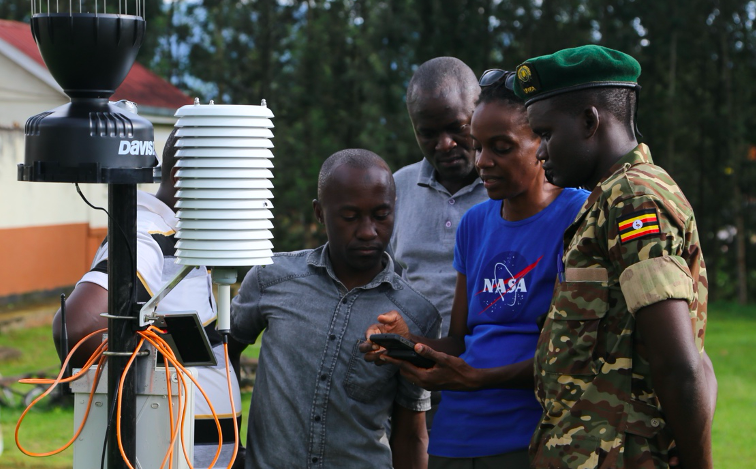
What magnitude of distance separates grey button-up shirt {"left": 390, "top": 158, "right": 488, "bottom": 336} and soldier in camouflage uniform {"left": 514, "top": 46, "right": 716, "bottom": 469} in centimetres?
111

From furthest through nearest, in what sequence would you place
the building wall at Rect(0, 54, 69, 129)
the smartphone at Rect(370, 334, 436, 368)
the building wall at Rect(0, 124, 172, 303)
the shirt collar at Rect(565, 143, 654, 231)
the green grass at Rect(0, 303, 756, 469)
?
the building wall at Rect(0, 54, 69, 129) < the building wall at Rect(0, 124, 172, 303) < the green grass at Rect(0, 303, 756, 469) < the smartphone at Rect(370, 334, 436, 368) < the shirt collar at Rect(565, 143, 654, 231)

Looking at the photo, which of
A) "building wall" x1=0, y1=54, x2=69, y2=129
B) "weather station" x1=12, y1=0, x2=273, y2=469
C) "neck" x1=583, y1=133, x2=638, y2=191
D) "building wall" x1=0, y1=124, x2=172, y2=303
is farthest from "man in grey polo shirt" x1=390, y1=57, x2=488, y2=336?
"building wall" x1=0, y1=54, x2=69, y2=129

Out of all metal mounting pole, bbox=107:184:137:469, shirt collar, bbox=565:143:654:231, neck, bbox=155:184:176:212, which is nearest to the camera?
metal mounting pole, bbox=107:184:137:469

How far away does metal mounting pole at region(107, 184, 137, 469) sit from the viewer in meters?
1.99

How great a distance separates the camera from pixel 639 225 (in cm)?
209

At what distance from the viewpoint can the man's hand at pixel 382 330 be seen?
2.64 meters

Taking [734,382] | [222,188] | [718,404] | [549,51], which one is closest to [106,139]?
[222,188]

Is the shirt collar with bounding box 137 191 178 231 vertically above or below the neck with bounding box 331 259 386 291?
above

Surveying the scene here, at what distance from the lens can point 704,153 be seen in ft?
62.9

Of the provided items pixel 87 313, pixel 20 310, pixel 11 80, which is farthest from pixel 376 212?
pixel 11 80

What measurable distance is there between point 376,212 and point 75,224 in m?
13.3

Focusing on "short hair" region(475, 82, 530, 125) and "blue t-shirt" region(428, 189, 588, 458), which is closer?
"blue t-shirt" region(428, 189, 588, 458)

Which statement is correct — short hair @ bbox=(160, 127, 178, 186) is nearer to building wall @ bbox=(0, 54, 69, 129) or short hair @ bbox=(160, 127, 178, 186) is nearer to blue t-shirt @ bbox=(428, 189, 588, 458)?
blue t-shirt @ bbox=(428, 189, 588, 458)

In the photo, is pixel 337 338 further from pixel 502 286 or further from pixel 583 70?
pixel 583 70
